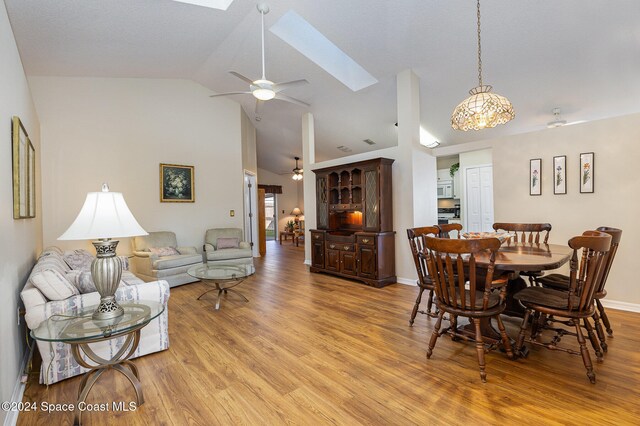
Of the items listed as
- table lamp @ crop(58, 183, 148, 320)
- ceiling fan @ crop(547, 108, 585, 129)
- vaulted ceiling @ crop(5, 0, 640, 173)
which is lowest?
table lamp @ crop(58, 183, 148, 320)

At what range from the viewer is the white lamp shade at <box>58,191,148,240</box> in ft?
5.87

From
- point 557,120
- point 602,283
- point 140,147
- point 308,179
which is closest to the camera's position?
point 602,283

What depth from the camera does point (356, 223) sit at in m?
5.61

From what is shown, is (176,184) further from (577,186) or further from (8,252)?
(577,186)

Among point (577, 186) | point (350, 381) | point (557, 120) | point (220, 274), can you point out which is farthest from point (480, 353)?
point (557, 120)

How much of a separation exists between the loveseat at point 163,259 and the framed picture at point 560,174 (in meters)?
5.24

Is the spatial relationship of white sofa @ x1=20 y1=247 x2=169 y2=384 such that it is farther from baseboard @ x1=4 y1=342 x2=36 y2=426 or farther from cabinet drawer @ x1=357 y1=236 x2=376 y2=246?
cabinet drawer @ x1=357 y1=236 x2=376 y2=246

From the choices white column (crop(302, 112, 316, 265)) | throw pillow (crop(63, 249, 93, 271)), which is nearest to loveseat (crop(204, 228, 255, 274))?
white column (crop(302, 112, 316, 265))

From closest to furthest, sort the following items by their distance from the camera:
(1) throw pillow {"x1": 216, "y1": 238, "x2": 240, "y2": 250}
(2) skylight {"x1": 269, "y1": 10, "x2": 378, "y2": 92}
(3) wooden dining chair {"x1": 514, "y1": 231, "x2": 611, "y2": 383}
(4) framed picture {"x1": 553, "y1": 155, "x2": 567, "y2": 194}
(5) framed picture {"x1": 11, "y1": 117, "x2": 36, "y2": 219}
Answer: (3) wooden dining chair {"x1": 514, "y1": 231, "x2": 611, "y2": 383} → (5) framed picture {"x1": 11, "y1": 117, "x2": 36, "y2": 219} → (4) framed picture {"x1": 553, "y1": 155, "x2": 567, "y2": 194} → (2) skylight {"x1": 269, "y1": 10, "x2": 378, "y2": 92} → (1) throw pillow {"x1": 216, "y1": 238, "x2": 240, "y2": 250}

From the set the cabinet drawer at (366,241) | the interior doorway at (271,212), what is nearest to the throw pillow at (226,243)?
the cabinet drawer at (366,241)

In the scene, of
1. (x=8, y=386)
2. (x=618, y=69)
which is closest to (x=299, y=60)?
(x=618, y=69)

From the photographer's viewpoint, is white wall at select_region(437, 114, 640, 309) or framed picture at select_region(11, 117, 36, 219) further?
white wall at select_region(437, 114, 640, 309)

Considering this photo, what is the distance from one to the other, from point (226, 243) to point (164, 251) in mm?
1133

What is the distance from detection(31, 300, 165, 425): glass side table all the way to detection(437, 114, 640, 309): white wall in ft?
14.7
